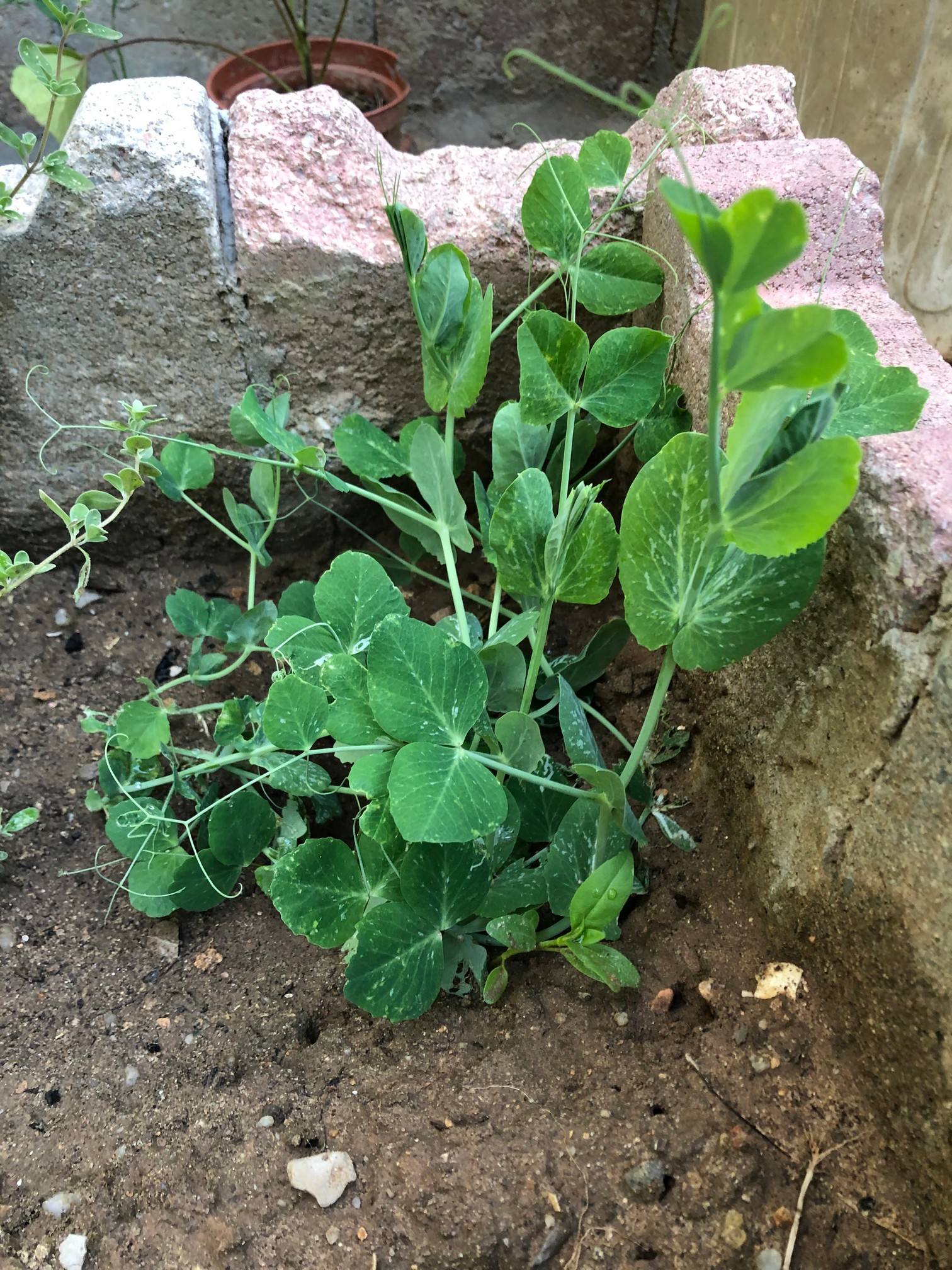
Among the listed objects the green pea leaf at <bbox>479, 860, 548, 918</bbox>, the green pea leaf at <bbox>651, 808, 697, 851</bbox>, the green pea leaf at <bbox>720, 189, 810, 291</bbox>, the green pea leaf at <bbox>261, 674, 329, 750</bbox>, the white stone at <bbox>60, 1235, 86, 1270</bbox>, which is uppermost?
the green pea leaf at <bbox>720, 189, 810, 291</bbox>

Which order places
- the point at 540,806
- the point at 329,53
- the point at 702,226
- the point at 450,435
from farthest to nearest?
the point at 329,53 < the point at 450,435 < the point at 540,806 < the point at 702,226

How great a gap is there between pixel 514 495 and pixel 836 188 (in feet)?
1.89

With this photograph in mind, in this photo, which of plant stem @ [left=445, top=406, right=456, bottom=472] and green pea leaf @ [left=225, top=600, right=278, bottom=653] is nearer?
plant stem @ [left=445, top=406, right=456, bottom=472]

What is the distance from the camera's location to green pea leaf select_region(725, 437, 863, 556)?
1.91ft

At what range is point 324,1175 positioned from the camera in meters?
0.76

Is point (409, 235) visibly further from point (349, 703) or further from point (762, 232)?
point (762, 232)

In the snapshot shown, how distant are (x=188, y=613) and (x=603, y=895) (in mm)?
671

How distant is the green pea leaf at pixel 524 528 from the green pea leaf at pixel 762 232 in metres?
0.36

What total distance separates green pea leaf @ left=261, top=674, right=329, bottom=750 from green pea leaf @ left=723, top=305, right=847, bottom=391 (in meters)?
0.53

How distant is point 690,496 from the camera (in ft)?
2.38

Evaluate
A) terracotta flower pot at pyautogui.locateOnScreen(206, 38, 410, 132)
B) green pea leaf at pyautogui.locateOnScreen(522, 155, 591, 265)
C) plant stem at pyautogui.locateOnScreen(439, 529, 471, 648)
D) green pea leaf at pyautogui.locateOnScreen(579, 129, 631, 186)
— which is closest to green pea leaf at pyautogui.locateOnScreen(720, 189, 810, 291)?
plant stem at pyautogui.locateOnScreen(439, 529, 471, 648)

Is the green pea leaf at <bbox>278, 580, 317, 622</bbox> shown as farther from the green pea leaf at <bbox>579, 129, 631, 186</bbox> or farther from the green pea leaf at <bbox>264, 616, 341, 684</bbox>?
the green pea leaf at <bbox>579, 129, 631, 186</bbox>

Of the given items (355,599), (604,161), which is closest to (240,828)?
(355,599)

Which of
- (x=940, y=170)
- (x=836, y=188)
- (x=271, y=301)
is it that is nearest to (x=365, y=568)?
(x=271, y=301)
